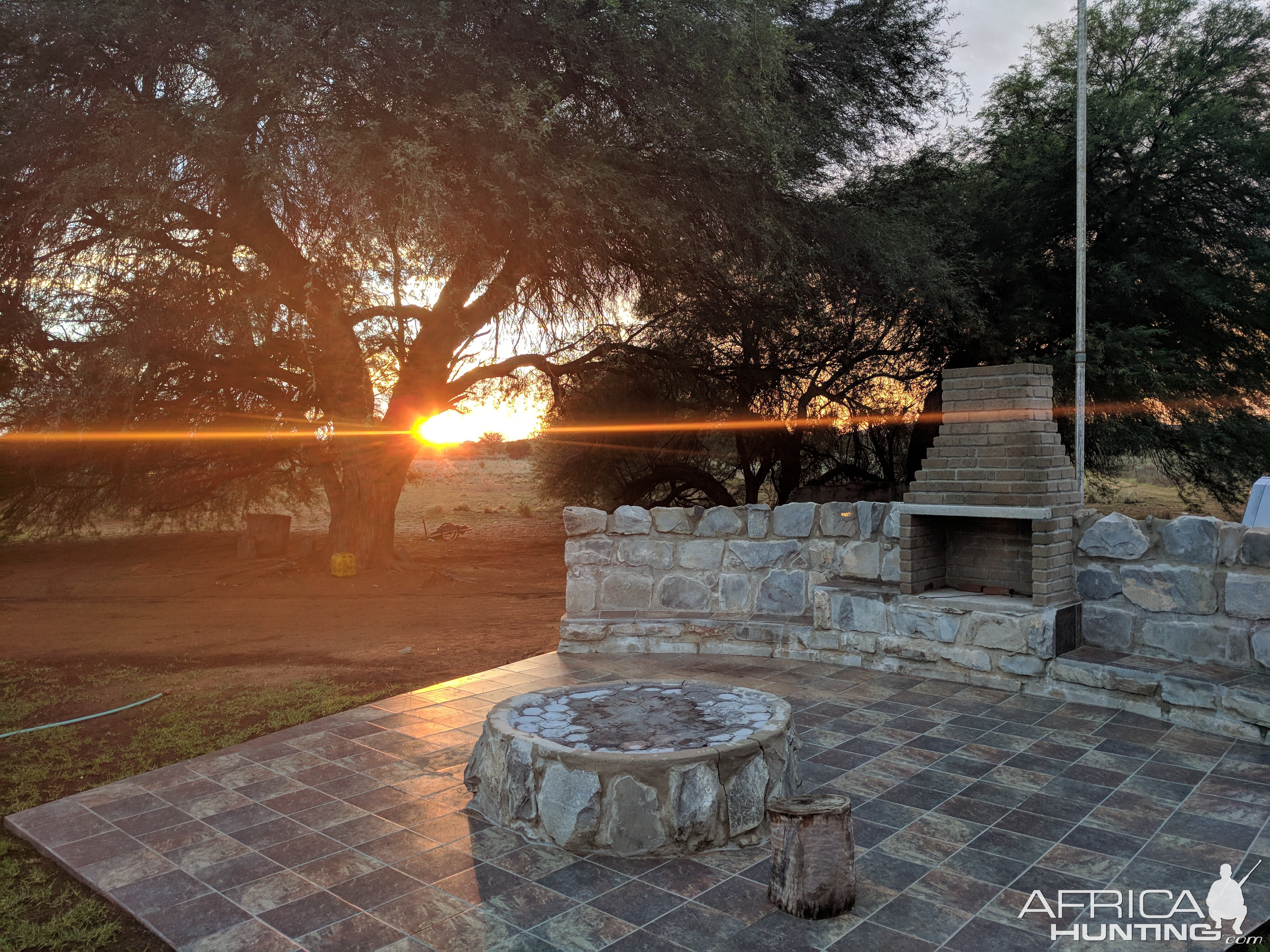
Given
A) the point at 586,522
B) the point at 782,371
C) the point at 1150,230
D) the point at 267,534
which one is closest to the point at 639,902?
the point at 586,522

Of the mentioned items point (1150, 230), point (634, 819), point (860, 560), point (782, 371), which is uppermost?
point (1150, 230)

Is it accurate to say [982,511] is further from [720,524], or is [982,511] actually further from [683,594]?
[683,594]

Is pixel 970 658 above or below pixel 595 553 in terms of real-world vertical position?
below

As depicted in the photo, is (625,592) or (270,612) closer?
(625,592)

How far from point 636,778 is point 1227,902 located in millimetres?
2181

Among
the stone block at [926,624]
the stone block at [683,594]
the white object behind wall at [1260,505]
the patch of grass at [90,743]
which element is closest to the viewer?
the patch of grass at [90,743]

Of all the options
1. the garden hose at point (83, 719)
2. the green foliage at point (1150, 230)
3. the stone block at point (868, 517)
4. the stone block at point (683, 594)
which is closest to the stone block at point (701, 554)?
the stone block at point (683, 594)

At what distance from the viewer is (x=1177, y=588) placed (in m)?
5.73

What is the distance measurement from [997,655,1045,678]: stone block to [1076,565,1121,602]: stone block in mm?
694

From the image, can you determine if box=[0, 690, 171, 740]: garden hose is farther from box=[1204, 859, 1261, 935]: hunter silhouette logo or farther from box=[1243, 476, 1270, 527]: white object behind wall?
box=[1243, 476, 1270, 527]: white object behind wall

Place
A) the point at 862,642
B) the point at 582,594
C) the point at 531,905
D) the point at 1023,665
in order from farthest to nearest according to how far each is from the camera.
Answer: the point at 582,594 → the point at 862,642 → the point at 1023,665 → the point at 531,905

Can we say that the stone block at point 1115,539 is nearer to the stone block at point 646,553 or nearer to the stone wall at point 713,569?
the stone wall at point 713,569

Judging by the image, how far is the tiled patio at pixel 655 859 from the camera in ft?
10.2

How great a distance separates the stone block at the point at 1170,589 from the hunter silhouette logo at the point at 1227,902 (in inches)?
103
